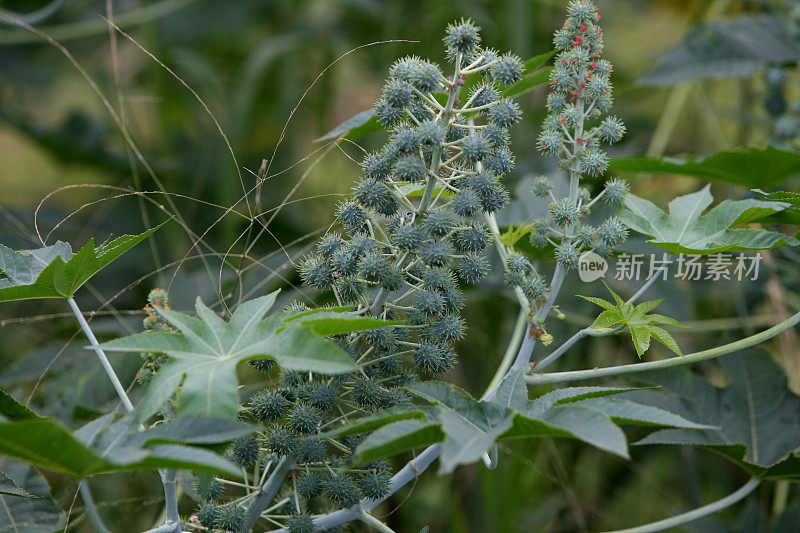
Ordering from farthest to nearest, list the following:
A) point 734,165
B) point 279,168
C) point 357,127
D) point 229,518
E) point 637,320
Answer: point 279,168
point 734,165
point 357,127
point 637,320
point 229,518

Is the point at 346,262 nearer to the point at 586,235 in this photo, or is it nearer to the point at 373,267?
the point at 373,267

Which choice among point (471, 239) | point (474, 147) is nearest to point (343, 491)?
point (471, 239)

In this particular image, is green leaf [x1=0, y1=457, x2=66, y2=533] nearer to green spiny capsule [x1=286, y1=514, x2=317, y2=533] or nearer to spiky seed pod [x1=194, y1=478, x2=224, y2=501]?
spiky seed pod [x1=194, y1=478, x2=224, y2=501]

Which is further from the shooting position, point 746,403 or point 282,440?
point 746,403

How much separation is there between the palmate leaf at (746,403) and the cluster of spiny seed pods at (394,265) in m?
0.63

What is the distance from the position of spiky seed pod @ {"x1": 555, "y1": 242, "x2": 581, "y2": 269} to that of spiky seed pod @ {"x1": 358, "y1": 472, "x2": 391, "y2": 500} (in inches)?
16.4

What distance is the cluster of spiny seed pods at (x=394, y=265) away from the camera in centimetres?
90

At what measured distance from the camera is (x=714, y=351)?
109cm

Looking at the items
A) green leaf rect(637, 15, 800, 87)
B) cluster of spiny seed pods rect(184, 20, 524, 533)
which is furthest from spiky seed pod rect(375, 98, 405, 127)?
green leaf rect(637, 15, 800, 87)

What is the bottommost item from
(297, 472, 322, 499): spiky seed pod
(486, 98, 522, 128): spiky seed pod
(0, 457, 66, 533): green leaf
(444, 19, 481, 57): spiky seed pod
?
(0, 457, 66, 533): green leaf

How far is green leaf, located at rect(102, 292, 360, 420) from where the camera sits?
0.76 metres

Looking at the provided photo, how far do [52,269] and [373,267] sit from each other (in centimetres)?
43

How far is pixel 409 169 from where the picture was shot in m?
0.89

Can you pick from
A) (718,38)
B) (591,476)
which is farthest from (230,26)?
(591,476)
